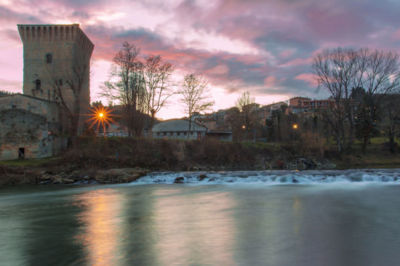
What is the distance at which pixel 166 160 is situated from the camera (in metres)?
29.7

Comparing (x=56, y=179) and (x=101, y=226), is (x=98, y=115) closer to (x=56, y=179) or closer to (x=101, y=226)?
(x=56, y=179)

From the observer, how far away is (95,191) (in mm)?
16812

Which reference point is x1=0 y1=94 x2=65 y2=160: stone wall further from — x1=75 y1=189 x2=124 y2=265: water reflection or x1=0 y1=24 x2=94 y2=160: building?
x1=75 y1=189 x2=124 y2=265: water reflection

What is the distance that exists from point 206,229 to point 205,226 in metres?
0.35

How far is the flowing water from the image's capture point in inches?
242

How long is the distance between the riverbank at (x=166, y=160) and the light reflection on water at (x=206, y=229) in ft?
23.4

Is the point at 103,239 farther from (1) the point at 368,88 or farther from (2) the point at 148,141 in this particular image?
(1) the point at 368,88

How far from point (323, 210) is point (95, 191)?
13.0 m

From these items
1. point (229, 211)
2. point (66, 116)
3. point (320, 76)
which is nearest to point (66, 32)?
point (66, 116)

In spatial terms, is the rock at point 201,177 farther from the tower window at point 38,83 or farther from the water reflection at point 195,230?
the tower window at point 38,83

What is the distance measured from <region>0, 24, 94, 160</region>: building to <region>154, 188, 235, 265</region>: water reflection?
62.5 ft

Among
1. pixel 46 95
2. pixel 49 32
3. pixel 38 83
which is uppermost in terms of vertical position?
pixel 49 32

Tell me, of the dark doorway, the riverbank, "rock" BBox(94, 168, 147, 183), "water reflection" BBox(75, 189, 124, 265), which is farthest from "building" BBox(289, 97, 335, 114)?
the dark doorway

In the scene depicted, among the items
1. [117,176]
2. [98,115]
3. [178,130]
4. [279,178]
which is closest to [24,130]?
[117,176]
